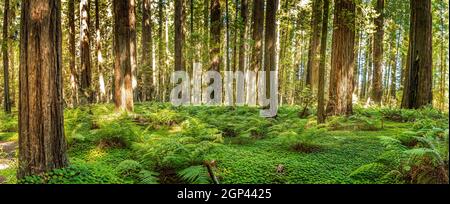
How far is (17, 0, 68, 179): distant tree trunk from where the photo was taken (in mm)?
5219

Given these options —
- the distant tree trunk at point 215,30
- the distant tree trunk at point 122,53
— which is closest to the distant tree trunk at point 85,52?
the distant tree trunk at point 122,53

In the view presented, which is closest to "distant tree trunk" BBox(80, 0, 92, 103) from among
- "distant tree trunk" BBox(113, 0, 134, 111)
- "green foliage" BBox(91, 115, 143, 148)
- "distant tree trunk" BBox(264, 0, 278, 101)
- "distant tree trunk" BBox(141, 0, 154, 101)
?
→ "distant tree trunk" BBox(141, 0, 154, 101)

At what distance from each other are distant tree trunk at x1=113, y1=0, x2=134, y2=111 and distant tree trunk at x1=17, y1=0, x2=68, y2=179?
256 inches

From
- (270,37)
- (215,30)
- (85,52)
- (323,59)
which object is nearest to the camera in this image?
(323,59)

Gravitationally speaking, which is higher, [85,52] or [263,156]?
[85,52]

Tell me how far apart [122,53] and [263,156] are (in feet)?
22.7

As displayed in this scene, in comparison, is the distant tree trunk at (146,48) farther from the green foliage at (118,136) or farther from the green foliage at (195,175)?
the green foliage at (195,175)

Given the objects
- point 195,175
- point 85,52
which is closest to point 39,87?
point 195,175

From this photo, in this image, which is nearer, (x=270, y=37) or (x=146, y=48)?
(x=270, y=37)

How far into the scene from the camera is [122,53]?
11945 millimetres

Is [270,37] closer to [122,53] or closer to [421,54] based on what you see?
[421,54]

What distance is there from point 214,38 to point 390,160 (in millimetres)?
9840
